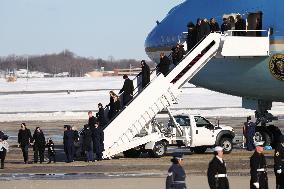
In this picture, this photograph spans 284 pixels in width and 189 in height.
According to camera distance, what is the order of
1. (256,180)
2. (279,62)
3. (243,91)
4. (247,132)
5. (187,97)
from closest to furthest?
1. (256,180)
2. (279,62)
3. (243,91)
4. (247,132)
5. (187,97)

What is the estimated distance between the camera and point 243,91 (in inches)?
1636

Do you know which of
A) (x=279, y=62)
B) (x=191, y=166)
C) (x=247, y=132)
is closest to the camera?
(x=191, y=166)

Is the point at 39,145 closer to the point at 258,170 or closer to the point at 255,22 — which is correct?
the point at 255,22

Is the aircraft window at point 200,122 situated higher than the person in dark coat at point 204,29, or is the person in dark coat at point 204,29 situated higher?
the person in dark coat at point 204,29

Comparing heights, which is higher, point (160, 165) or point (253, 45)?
point (253, 45)

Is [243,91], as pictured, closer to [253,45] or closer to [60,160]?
[253,45]

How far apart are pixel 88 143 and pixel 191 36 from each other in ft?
21.1

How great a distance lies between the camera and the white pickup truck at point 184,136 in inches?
1580

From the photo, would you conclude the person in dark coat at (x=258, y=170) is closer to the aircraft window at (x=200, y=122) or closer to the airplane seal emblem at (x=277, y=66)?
the airplane seal emblem at (x=277, y=66)

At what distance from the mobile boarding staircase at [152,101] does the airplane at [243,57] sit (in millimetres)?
1163

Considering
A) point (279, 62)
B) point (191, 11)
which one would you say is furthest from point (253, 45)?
point (191, 11)

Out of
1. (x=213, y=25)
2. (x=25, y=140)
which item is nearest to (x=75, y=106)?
(x=25, y=140)

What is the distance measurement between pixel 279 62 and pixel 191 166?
632 cm

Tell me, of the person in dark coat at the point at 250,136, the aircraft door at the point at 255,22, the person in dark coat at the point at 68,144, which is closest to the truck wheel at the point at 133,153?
the person in dark coat at the point at 68,144
